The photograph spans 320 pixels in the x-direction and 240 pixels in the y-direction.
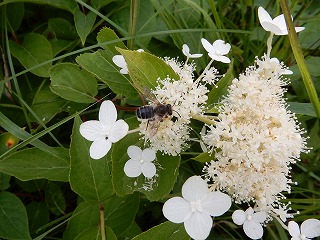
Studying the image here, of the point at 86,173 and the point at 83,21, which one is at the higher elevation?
the point at 83,21

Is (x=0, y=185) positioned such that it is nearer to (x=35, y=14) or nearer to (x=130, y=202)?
(x=130, y=202)

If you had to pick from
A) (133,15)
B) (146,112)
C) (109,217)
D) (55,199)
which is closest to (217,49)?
(133,15)

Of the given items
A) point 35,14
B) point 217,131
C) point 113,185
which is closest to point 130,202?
point 113,185

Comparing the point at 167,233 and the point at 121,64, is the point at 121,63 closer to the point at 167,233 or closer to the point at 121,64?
the point at 121,64

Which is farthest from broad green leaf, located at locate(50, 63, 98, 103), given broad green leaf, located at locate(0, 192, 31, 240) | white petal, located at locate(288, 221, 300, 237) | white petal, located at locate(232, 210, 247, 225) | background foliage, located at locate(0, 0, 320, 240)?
white petal, located at locate(288, 221, 300, 237)

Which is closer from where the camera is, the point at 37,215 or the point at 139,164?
the point at 139,164
